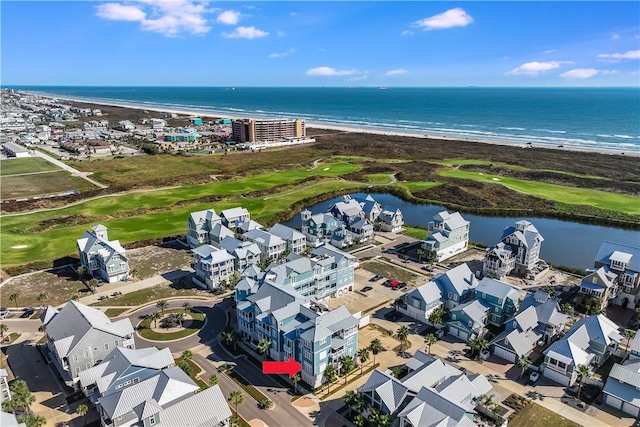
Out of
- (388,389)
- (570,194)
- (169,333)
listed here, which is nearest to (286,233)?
(169,333)

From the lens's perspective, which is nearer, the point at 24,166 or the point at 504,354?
the point at 504,354

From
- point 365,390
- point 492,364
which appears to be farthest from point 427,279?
point 365,390

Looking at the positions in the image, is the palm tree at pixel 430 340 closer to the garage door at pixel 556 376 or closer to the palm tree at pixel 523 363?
the palm tree at pixel 523 363

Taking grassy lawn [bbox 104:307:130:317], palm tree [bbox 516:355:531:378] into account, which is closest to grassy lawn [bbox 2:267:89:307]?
grassy lawn [bbox 104:307:130:317]

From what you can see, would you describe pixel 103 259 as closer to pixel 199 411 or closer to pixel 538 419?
pixel 199 411

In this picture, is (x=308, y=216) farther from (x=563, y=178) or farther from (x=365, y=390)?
(x=563, y=178)

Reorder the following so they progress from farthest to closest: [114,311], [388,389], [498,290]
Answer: [114,311]
[498,290]
[388,389]
